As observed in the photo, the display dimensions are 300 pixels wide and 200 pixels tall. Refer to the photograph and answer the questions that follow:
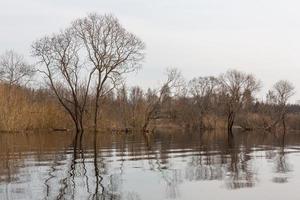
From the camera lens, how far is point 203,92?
10069cm

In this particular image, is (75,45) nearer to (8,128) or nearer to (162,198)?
(8,128)

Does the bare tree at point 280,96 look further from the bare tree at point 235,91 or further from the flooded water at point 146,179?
the flooded water at point 146,179

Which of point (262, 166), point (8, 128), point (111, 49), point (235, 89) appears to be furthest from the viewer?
point (235, 89)

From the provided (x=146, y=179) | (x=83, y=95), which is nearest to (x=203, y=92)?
(x=83, y=95)

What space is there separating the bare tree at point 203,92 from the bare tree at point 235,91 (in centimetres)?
746

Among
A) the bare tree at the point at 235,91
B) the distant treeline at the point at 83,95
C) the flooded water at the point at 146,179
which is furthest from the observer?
the bare tree at the point at 235,91

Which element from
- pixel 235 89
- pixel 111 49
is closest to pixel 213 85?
pixel 235 89

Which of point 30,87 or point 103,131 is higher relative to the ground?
point 30,87

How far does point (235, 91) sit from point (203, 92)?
15.8 metres

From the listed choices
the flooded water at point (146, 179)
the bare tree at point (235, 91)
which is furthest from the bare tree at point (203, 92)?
the flooded water at point (146, 179)

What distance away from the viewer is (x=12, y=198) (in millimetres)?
10391

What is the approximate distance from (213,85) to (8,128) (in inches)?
2355

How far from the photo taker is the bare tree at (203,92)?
94.8 m

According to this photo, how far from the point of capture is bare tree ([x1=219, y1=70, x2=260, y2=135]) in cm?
8425
